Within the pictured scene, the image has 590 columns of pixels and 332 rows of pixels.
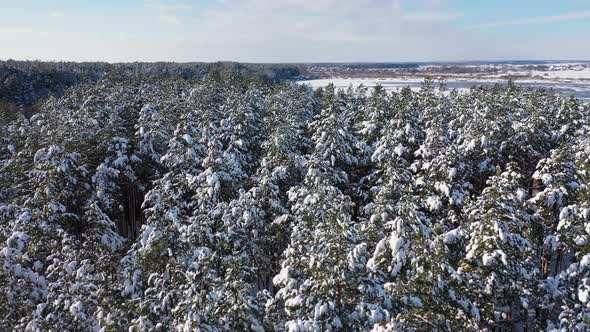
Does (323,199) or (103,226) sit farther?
(103,226)

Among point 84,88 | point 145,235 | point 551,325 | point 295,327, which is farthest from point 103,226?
point 84,88

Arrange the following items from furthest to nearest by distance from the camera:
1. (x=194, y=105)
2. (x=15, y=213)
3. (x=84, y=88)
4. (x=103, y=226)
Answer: (x=84, y=88), (x=194, y=105), (x=15, y=213), (x=103, y=226)

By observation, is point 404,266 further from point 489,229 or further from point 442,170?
point 442,170

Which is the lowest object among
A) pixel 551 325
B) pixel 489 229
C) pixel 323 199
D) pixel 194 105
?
pixel 551 325

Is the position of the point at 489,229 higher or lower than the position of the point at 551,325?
higher

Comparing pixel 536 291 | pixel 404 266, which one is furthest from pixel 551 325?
pixel 404 266

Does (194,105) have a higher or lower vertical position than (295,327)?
higher

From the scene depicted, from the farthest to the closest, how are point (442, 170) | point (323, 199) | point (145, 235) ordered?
point (442, 170) → point (145, 235) → point (323, 199)

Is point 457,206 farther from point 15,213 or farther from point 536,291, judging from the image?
Answer: point 15,213

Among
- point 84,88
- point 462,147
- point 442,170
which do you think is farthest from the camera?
point 84,88
